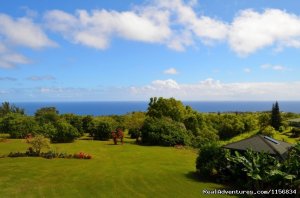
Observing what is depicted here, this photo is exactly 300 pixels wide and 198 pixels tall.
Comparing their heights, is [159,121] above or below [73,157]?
above

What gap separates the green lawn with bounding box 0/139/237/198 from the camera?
69.9ft

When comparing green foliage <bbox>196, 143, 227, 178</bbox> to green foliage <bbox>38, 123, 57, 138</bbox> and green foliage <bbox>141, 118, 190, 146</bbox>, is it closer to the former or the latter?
green foliage <bbox>141, 118, 190, 146</bbox>

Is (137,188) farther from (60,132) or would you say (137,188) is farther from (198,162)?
(60,132)

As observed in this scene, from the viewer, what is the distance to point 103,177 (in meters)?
25.6

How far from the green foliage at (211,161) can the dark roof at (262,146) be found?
1.06 meters

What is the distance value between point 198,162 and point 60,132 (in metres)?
27.4

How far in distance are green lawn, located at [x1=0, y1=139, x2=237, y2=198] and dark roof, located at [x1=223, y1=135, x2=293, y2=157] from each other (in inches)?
154

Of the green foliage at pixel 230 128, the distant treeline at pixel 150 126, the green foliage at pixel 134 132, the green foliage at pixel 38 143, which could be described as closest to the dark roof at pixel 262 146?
the green foliage at pixel 38 143

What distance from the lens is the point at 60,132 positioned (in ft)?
158

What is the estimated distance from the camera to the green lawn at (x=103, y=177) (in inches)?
839

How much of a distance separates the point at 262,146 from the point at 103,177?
1279 cm

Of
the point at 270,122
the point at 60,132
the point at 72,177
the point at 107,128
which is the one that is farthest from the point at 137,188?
→ the point at 270,122

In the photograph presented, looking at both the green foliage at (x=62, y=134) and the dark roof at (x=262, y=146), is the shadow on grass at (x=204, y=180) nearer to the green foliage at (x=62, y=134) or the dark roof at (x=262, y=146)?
the dark roof at (x=262, y=146)

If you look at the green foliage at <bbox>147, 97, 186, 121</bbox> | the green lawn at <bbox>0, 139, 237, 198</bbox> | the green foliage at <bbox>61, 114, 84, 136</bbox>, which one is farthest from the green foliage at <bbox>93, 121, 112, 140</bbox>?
the green lawn at <bbox>0, 139, 237, 198</bbox>
